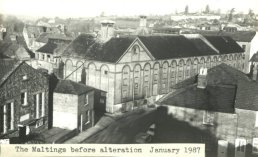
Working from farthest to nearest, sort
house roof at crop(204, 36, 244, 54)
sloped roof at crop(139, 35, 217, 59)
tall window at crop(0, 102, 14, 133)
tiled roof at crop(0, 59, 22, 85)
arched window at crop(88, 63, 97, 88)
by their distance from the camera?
Result: 1. sloped roof at crop(139, 35, 217, 59)
2. arched window at crop(88, 63, 97, 88)
3. house roof at crop(204, 36, 244, 54)
4. tiled roof at crop(0, 59, 22, 85)
5. tall window at crop(0, 102, 14, 133)

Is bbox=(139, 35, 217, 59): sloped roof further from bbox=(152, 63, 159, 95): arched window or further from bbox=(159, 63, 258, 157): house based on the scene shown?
bbox=(159, 63, 258, 157): house

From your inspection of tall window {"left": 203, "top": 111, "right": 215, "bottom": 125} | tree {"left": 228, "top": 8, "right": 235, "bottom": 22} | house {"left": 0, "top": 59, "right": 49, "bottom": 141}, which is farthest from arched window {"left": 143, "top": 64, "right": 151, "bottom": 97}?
tree {"left": 228, "top": 8, "right": 235, "bottom": 22}

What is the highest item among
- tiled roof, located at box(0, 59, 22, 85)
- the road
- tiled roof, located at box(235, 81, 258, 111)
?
tiled roof, located at box(0, 59, 22, 85)

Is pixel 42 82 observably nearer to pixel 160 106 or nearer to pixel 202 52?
pixel 160 106

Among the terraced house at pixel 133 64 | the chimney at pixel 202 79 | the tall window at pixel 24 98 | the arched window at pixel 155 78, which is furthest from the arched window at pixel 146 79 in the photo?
the tall window at pixel 24 98

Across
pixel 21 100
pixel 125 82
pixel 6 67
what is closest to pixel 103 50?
pixel 125 82

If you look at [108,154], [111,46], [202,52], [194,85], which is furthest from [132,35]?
[108,154]
